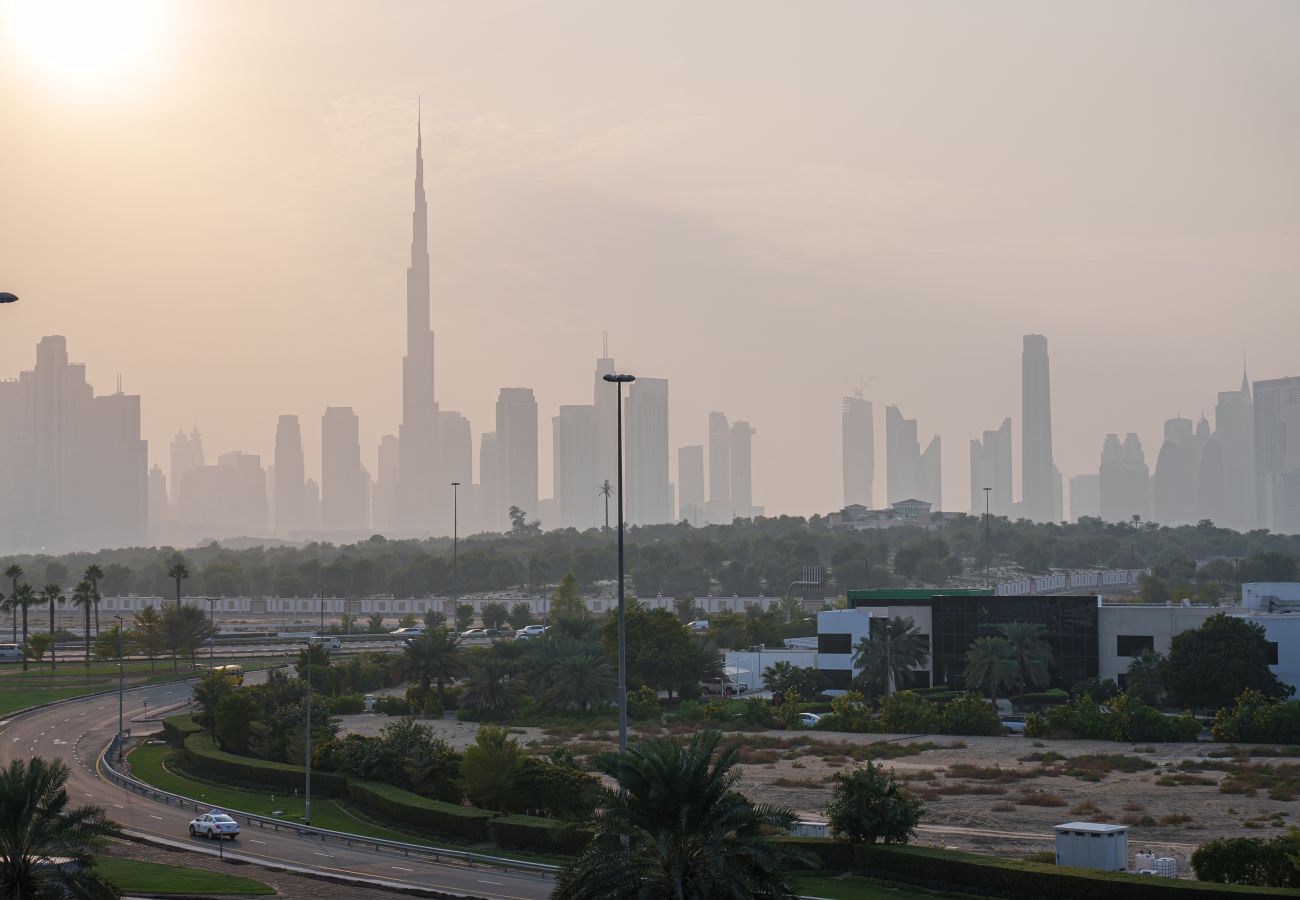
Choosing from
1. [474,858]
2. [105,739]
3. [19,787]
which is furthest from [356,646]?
[19,787]

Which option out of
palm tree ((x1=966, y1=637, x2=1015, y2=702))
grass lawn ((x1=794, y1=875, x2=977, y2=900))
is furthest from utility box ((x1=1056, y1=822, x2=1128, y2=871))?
palm tree ((x1=966, y1=637, x2=1015, y2=702))

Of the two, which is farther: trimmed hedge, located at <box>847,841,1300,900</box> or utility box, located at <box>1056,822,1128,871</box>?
utility box, located at <box>1056,822,1128,871</box>

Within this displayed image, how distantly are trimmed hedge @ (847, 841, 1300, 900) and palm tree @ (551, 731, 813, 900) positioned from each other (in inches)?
371

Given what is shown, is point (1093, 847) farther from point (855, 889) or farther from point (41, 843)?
point (41, 843)

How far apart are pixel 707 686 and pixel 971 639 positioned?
710 inches

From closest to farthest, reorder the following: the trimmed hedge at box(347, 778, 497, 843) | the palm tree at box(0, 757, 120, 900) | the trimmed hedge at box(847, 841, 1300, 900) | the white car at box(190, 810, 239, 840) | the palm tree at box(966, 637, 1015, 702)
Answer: the palm tree at box(0, 757, 120, 900) < the trimmed hedge at box(847, 841, 1300, 900) < the trimmed hedge at box(347, 778, 497, 843) < the white car at box(190, 810, 239, 840) < the palm tree at box(966, 637, 1015, 702)

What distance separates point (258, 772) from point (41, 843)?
103 feet

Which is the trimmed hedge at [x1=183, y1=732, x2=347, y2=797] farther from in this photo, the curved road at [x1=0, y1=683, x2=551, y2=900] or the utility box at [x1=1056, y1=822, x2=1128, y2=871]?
the utility box at [x1=1056, y1=822, x2=1128, y2=871]

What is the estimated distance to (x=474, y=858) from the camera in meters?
44.5

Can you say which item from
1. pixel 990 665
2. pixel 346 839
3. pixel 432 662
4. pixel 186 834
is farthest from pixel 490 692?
pixel 346 839

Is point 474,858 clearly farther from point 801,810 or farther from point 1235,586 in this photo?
point 1235,586

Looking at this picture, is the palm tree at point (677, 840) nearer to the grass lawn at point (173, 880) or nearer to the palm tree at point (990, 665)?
the grass lawn at point (173, 880)

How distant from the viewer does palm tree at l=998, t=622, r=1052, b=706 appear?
274 feet

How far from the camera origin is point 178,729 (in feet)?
247
